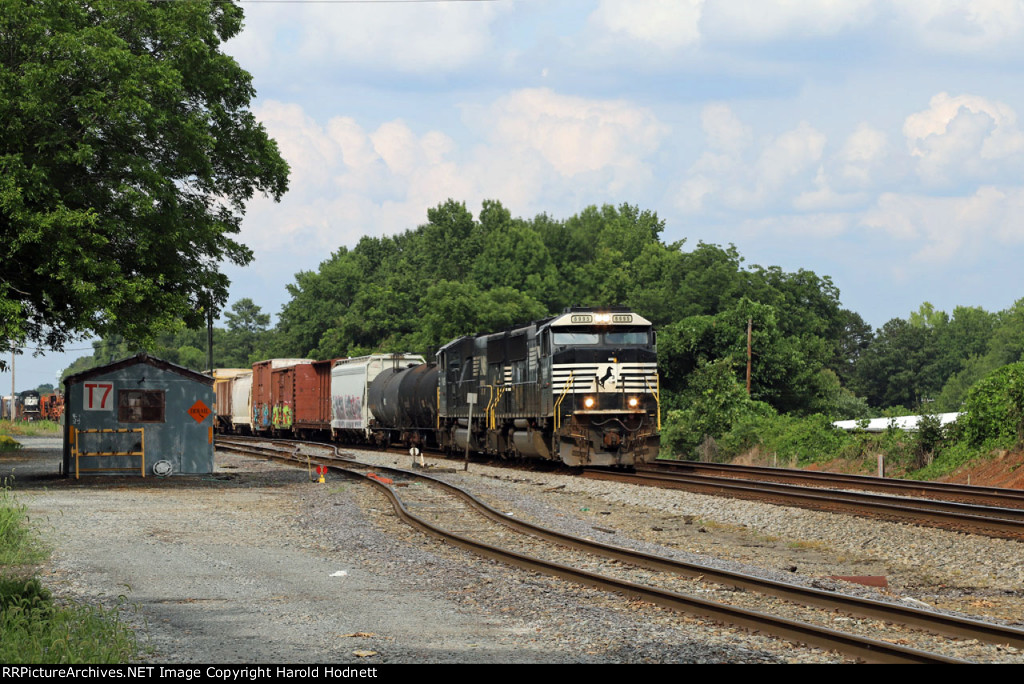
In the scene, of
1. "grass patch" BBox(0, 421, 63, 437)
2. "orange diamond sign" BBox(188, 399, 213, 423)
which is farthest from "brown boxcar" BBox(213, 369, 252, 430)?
"orange diamond sign" BBox(188, 399, 213, 423)

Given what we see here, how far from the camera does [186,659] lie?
807 cm

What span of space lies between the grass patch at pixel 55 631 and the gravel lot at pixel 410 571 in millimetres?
322

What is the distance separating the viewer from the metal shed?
26484 millimetres

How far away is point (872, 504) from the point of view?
62.1 ft

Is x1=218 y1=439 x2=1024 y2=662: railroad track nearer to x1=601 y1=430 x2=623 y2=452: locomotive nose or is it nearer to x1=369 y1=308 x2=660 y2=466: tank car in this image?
x1=369 y1=308 x2=660 y2=466: tank car

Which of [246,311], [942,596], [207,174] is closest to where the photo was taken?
[942,596]

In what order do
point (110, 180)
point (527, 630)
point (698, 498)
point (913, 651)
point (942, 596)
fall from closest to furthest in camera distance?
point (913, 651)
point (527, 630)
point (942, 596)
point (698, 498)
point (110, 180)

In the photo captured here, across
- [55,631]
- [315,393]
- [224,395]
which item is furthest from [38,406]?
[55,631]

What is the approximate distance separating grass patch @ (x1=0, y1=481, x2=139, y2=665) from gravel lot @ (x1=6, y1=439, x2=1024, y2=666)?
32cm

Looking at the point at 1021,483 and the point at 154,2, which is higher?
the point at 154,2

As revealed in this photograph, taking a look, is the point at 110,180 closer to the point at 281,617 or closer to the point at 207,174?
the point at 207,174

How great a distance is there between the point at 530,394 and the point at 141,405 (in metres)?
9.89

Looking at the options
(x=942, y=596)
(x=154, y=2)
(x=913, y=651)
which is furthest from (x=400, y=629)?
(x=154, y=2)

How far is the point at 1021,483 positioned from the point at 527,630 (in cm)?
1892
